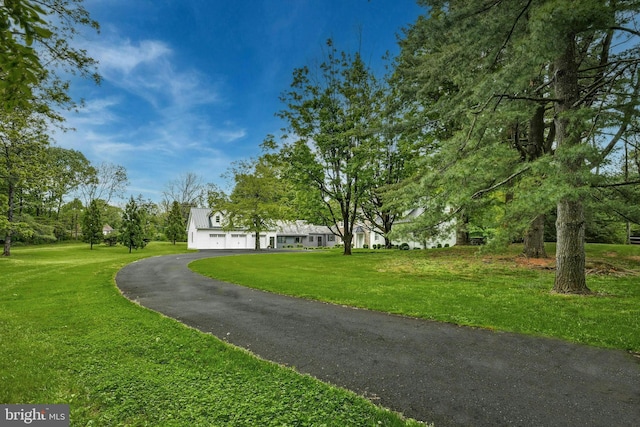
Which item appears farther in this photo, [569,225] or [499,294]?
[499,294]

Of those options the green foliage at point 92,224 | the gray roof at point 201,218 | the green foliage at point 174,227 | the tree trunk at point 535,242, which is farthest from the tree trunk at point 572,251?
the green foliage at point 174,227

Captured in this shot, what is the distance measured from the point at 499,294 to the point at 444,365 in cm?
534

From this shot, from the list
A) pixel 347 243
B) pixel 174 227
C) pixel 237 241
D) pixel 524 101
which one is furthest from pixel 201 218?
pixel 524 101

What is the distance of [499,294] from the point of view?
830 cm

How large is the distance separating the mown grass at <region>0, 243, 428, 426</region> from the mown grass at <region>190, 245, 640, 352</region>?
378 cm

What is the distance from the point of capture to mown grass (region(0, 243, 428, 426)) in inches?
113

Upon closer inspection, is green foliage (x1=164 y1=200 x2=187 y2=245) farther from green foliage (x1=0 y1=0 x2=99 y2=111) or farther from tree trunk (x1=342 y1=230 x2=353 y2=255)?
green foliage (x1=0 y1=0 x2=99 y2=111)

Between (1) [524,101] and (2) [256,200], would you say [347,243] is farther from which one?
(2) [256,200]

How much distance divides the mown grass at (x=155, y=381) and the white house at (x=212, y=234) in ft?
118

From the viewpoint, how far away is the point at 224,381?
354 cm

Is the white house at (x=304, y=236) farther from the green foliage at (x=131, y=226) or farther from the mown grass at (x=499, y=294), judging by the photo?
the mown grass at (x=499, y=294)

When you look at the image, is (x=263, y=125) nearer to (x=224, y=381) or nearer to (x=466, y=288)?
(x=466, y=288)

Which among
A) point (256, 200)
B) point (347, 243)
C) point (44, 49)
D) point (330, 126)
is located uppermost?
point (330, 126)

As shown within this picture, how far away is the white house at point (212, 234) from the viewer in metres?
41.5
